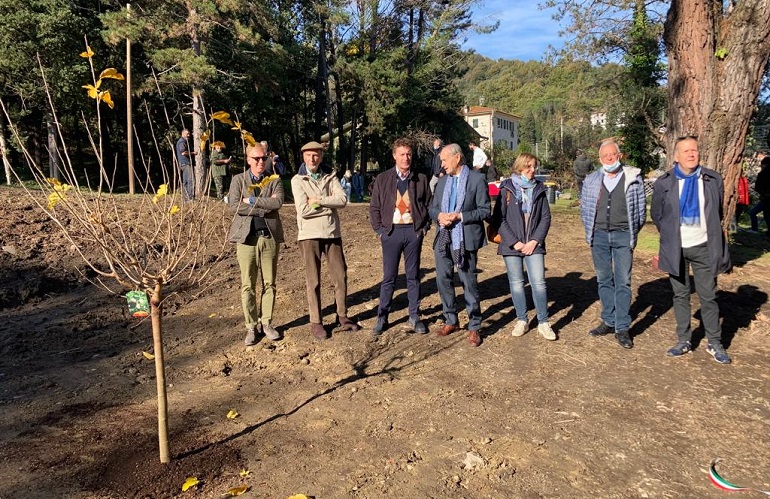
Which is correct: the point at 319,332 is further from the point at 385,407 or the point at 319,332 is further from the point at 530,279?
the point at 530,279

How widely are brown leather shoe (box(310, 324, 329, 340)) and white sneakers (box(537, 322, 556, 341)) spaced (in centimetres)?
213

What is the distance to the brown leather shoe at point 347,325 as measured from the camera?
529 cm

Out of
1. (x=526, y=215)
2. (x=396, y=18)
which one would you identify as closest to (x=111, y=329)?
(x=526, y=215)

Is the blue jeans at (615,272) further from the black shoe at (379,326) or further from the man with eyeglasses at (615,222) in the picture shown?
the black shoe at (379,326)

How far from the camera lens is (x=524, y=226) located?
194 inches

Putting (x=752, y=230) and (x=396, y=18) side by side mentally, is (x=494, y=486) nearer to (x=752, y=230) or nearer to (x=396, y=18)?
(x=752, y=230)

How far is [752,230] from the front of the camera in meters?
11.3

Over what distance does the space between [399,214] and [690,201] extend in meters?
2.55

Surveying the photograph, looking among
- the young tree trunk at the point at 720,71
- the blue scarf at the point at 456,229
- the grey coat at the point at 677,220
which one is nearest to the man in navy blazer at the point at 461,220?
the blue scarf at the point at 456,229

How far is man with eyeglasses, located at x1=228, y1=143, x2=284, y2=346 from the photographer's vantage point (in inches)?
187

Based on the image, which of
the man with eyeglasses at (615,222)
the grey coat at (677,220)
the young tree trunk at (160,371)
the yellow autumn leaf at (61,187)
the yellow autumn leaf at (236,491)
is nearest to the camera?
the yellow autumn leaf at (61,187)

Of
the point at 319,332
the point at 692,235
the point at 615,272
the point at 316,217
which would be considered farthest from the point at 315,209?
the point at 692,235

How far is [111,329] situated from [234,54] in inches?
584

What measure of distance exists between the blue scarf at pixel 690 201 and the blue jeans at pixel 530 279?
1.23 metres
